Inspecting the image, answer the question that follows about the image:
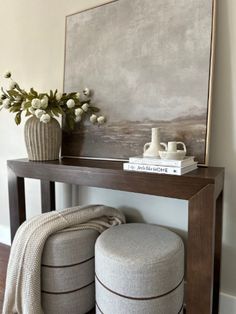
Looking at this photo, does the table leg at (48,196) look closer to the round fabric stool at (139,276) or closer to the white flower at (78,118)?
the white flower at (78,118)

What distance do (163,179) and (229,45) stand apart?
758 millimetres

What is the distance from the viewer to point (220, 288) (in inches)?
56.4

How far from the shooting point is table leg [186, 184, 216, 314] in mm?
1034

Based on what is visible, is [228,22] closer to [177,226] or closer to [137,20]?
[137,20]

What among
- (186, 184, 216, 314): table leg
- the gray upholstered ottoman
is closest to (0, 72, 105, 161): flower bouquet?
the gray upholstered ottoman

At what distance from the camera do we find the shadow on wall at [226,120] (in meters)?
1.29

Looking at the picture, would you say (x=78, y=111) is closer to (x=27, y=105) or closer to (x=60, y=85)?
(x=27, y=105)

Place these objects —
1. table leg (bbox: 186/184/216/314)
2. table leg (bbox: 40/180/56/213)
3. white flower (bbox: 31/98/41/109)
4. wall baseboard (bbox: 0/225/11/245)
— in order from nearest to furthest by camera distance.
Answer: table leg (bbox: 186/184/216/314) → white flower (bbox: 31/98/41/109) → table leg (bbox: 40/180/56/213) → wall baseboard (bbox: 0/225/11/245)

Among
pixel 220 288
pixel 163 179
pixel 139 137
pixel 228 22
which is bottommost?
pixel 220 288

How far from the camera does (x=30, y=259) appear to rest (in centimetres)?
129

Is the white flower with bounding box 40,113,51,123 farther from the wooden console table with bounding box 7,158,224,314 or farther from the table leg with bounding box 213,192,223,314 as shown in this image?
the table leg with bounding box 213,192,223,314

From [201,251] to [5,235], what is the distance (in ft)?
6.11

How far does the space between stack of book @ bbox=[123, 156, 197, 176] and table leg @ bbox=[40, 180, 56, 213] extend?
0.87 m

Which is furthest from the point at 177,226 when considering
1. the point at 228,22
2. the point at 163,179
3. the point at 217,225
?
the point at 228,22
